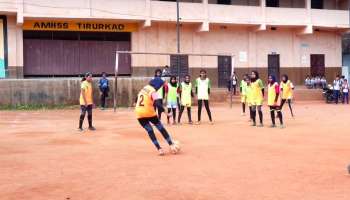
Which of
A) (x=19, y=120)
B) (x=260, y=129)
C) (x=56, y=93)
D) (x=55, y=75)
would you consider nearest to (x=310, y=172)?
(x=260, y=129)

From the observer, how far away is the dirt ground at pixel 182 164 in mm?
6836

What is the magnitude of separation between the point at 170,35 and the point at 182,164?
23354 mm

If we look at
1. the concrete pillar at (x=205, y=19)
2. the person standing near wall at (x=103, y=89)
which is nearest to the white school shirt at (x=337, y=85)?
the concrete pillar at (x=205, y=19)

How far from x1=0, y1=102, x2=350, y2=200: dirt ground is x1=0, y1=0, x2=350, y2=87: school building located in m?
14.0

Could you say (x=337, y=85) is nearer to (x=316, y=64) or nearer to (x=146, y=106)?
(x=316, y=64)

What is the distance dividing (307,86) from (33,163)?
26.0 m

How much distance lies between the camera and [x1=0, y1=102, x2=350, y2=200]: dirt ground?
22.4 feet

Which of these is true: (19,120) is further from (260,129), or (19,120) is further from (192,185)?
(192,185)

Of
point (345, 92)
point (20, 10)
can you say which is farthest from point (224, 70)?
point (20, 10)

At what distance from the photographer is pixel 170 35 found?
31797 mm

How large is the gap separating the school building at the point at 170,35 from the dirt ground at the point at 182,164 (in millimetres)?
14045

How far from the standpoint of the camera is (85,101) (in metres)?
14.6

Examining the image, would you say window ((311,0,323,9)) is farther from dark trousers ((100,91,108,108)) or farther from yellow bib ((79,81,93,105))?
yellow bib ((79,81,93,105))

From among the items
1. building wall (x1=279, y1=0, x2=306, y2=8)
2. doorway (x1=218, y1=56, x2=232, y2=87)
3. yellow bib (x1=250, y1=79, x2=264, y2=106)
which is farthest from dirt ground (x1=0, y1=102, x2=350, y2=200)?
building wall (x1=279, y1=0, x2=306, y2=8)
